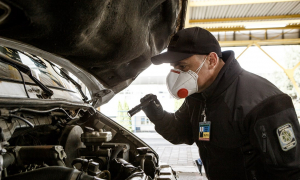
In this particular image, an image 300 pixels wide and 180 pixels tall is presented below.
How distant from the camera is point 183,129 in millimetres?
1990

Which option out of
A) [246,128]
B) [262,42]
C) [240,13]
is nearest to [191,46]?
[246,128]

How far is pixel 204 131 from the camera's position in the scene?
1.58 metres

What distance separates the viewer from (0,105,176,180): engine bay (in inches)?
45.6

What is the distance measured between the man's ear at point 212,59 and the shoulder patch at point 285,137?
0.59m

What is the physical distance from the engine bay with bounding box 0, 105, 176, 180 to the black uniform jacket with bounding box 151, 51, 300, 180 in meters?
0.56

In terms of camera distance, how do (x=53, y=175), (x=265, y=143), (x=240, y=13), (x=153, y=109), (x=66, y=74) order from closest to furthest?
1. (x=53, y=175)
2. (x=265, y=143)
3. (x=153, y=109)
4. (x=66, y=74)
5. (x=240, y=13)

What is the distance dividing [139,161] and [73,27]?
1465 millimetres

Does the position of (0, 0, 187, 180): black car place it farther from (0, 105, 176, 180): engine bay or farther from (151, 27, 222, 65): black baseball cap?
(151, 27, 222, 65): black baseball cap

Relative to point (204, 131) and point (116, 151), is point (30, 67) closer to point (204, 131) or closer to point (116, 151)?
point (116, 151)

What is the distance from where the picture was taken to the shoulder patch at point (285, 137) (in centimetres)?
123

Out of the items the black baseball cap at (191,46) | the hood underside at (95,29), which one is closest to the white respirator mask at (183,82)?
the black baseball cap at (191,46)

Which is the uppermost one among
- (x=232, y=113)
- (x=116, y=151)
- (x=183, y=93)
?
(x=183, y=93)

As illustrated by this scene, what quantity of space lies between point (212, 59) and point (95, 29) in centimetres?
81

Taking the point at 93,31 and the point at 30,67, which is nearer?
the point at 93,31
